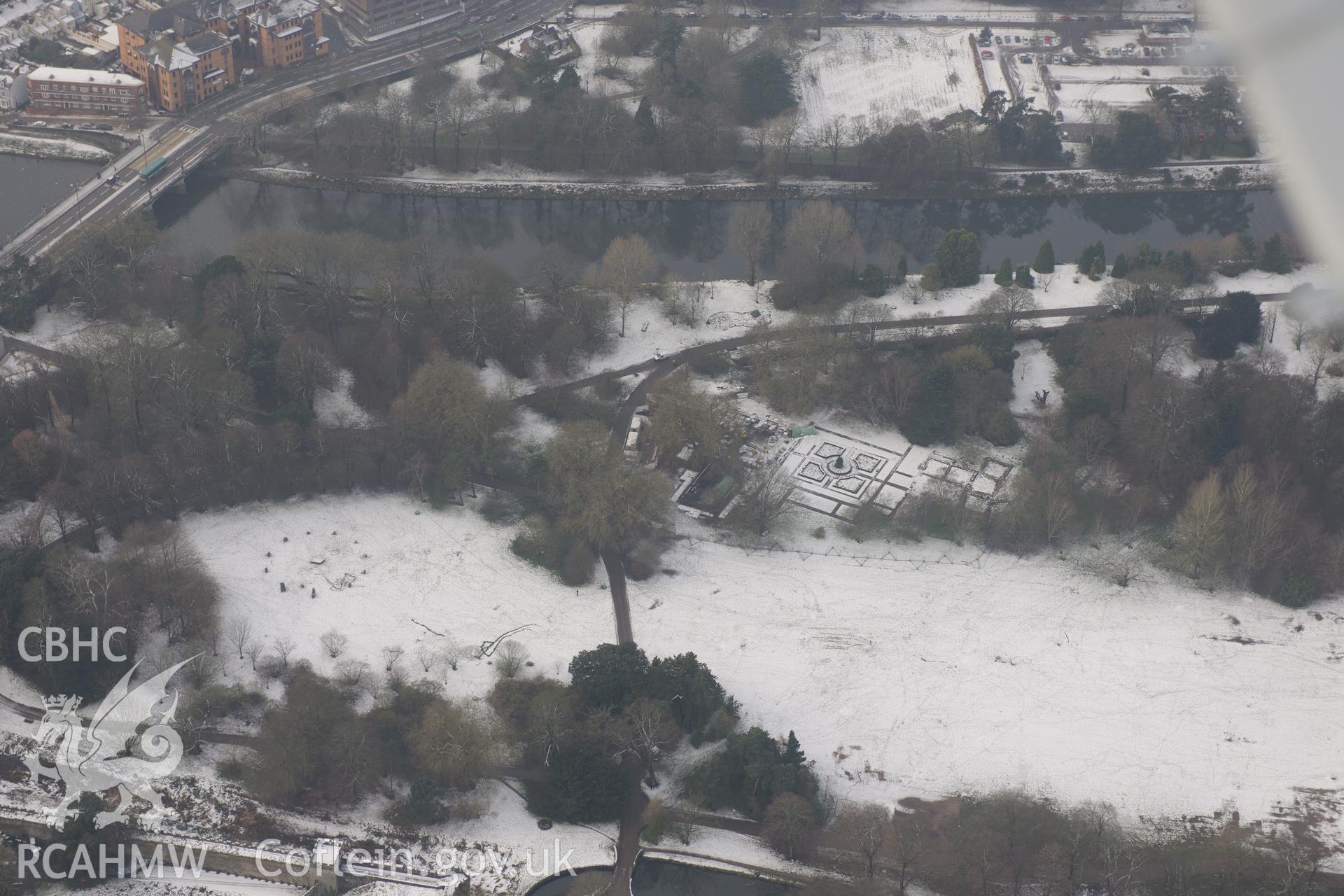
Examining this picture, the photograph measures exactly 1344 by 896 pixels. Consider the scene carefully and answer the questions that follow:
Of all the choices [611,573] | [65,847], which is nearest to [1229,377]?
[611,573]

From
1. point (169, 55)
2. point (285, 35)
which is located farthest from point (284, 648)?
point (285, 35)

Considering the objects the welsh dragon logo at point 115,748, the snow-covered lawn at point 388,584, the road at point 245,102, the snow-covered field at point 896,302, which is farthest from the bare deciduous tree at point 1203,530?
the road at point 245,102

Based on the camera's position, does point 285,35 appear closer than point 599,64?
Yes

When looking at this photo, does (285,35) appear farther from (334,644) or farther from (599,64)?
(334,644)

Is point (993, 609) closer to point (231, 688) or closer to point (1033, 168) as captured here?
point (231, 688)

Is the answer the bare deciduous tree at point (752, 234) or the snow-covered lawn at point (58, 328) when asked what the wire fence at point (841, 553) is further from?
the snow-covered lawn at point (58, 328)

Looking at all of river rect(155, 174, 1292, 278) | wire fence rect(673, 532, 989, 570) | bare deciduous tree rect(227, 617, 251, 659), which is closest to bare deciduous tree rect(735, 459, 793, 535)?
wire fence rect(673, 532, 989, 570)
